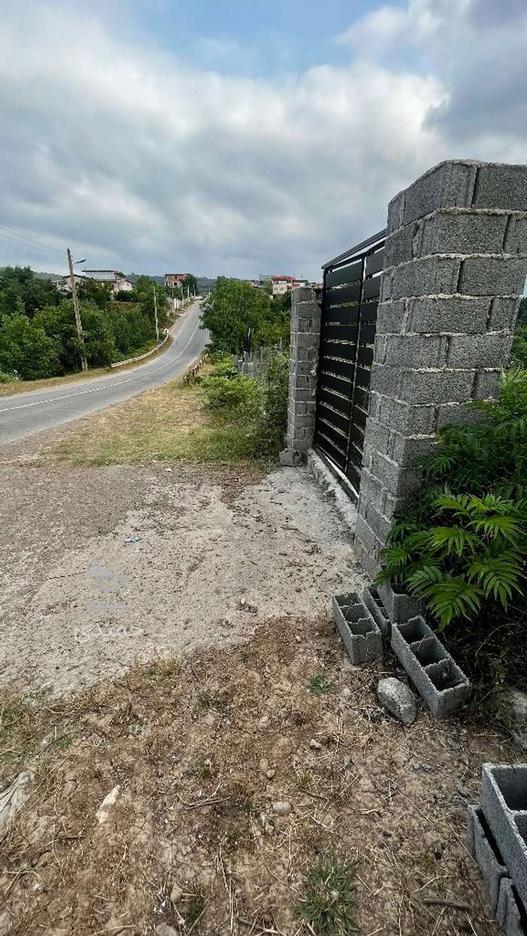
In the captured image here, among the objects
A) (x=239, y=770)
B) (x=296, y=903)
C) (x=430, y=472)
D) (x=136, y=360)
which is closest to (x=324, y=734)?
(x=239, y=770)

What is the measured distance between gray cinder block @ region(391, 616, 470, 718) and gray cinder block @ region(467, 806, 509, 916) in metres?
0.49

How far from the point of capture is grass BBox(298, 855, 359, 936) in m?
1.31

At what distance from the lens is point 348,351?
4305 mm

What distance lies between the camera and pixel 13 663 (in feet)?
7.97

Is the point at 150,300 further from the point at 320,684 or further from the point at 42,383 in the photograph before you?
the point at 320,684

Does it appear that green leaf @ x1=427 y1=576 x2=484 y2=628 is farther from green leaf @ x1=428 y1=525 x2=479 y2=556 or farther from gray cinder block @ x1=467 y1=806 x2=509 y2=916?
gray cinder block @ x1=467 y1=806 x2=509 y2=916

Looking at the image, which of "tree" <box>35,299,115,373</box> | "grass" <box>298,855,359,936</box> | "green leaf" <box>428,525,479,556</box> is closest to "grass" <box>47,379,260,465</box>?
"green leaf" <box>428,525,479,556</box>

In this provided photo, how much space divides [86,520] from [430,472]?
11.4 ft

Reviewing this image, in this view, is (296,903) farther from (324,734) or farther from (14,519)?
(14,519)

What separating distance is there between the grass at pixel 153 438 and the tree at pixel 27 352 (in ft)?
69.1

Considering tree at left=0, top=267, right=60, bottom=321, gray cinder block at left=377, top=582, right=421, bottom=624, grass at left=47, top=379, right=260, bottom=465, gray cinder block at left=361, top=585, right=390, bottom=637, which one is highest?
tree at left=0, top=267, right=60, bottom=321

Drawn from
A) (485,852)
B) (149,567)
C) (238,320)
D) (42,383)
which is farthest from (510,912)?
(238,320)

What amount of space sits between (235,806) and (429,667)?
1.08m

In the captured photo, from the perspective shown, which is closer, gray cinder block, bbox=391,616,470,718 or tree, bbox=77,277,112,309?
gray cinder block, bbox=391,616,470,718
